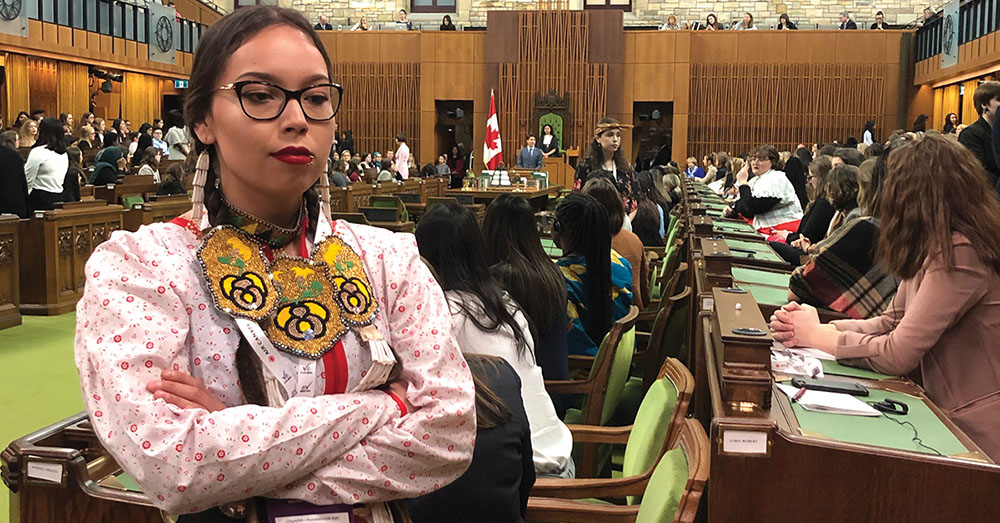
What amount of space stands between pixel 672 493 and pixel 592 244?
90.4 inches

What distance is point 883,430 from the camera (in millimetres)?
2055

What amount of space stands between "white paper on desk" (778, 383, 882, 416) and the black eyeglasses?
140 centimetres

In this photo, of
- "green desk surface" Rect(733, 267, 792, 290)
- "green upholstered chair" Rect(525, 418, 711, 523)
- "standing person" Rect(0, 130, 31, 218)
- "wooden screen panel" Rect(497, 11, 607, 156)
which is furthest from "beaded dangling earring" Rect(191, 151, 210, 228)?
"wooden screen panel" Rect(497, 11, 607, 156)

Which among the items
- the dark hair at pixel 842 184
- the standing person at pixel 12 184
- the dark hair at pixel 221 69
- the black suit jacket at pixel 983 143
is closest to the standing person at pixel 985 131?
the black suit jacket at pixel 983 143

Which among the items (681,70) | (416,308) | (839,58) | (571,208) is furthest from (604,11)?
(416,308)

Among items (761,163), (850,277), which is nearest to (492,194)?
(761,163)

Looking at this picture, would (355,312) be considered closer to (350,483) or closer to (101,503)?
(350,483)

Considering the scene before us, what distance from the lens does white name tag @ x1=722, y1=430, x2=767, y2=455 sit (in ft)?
6.06

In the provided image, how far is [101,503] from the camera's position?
196 centimetres

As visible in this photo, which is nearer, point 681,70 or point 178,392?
point 178,392

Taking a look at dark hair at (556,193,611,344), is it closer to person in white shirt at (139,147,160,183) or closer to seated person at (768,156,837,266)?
seated person at (768,156,837,266)

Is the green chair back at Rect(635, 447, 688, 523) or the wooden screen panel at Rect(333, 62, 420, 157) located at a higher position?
the wooden screen panel at Rect(333, 62, 420, 157)

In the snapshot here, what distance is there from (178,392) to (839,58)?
20448mm

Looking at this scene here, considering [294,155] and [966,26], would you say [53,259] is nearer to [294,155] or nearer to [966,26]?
[294,155]
